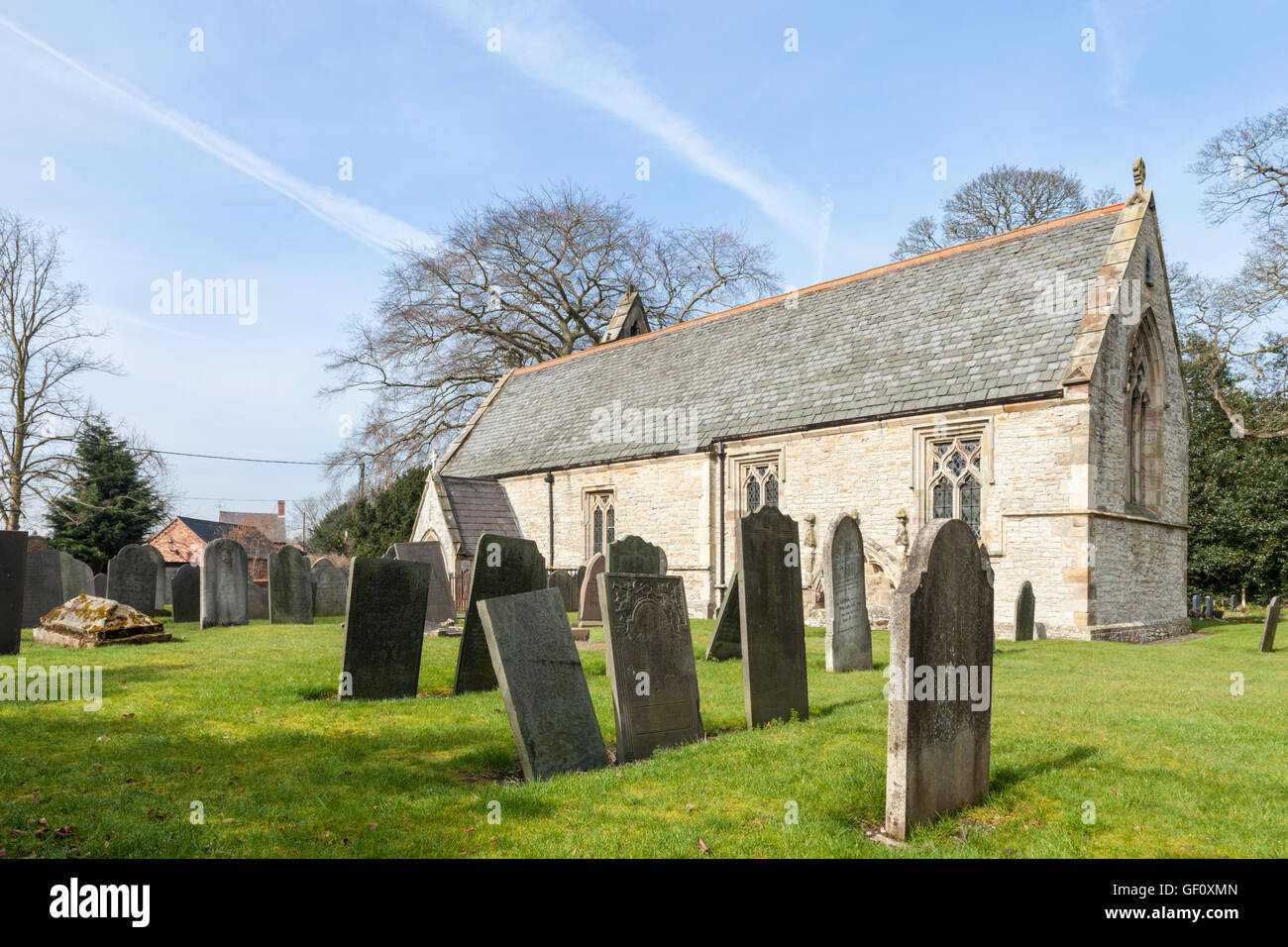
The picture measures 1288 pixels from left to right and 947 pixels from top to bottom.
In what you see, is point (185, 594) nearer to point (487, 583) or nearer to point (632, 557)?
point (632, 557)

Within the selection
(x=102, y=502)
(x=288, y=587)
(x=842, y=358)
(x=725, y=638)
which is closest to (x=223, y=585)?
(x=288, y=587)

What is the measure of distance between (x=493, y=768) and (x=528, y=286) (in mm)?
32452

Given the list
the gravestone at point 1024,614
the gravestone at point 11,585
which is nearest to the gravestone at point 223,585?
the gravestone at point 11,585

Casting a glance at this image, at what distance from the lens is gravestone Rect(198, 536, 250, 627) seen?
602 inches

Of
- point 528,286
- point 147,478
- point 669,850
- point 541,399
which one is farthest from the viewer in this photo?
point 528,286

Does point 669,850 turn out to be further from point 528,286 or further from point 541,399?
point 528,286

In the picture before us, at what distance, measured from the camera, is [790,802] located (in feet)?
15.1

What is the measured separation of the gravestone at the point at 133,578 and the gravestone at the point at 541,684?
42.8ft

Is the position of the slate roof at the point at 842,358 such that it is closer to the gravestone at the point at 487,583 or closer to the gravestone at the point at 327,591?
the gravestone at the point at 327,591

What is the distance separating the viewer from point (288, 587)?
16562 mm

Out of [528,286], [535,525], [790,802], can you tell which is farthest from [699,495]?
[528,286]

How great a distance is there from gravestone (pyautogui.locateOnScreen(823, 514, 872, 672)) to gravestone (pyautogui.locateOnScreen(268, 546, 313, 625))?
11.2m

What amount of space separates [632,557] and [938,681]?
24.4 feet

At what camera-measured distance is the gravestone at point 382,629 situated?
26.9 ft
